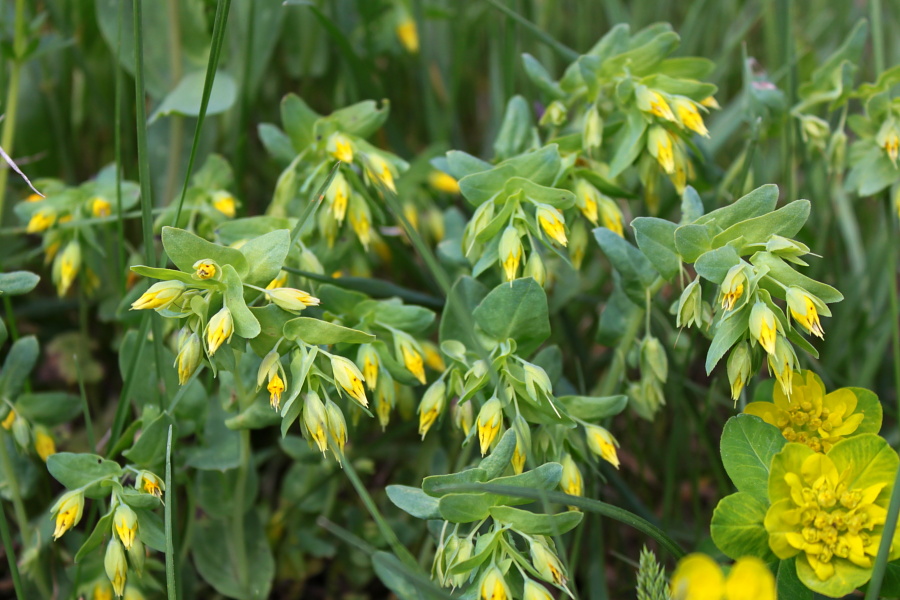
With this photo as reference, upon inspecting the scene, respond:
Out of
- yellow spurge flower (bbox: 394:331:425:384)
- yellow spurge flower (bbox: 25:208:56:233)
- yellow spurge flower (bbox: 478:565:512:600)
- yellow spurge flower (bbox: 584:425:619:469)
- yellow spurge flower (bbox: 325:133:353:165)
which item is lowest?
yellow spurge flower (bbox: 478:565:512:600)

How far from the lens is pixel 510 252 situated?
1.04 metres

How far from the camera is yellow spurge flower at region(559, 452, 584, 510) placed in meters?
1.01

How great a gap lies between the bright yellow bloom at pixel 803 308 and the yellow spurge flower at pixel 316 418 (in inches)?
21.9

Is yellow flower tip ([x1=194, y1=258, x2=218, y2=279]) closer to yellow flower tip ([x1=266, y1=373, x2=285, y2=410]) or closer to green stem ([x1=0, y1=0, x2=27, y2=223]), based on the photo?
yellow flower tip ([x1=266, y1=373, x2=285, y2=410])

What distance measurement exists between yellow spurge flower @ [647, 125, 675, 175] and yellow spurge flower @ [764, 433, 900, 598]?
421mm


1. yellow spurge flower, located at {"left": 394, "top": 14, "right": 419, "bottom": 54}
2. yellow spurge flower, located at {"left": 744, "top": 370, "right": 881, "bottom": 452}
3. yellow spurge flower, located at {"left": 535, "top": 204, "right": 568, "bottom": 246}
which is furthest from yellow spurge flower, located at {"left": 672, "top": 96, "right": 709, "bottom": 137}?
yellow spurge flower, located at {"left": 394, "top": 14, "right": 419, "bottom": 54}

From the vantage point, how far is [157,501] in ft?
3.24

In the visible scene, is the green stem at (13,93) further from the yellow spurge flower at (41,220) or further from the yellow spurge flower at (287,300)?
the yellow spurge flower at (287,300)

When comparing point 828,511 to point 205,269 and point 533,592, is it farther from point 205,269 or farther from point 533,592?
point 205,269

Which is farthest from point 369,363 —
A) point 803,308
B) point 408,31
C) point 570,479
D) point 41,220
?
point 408,31

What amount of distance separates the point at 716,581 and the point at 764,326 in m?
0.37

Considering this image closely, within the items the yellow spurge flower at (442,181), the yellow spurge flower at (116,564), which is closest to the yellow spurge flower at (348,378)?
the yellow spurge flower at (116,564)

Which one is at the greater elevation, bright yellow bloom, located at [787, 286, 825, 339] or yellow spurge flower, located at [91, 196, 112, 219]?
bright yellow bloom, located at [787, 286, 825, 339]

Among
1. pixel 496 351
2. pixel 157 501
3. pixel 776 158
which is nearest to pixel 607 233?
pixel 496 351
